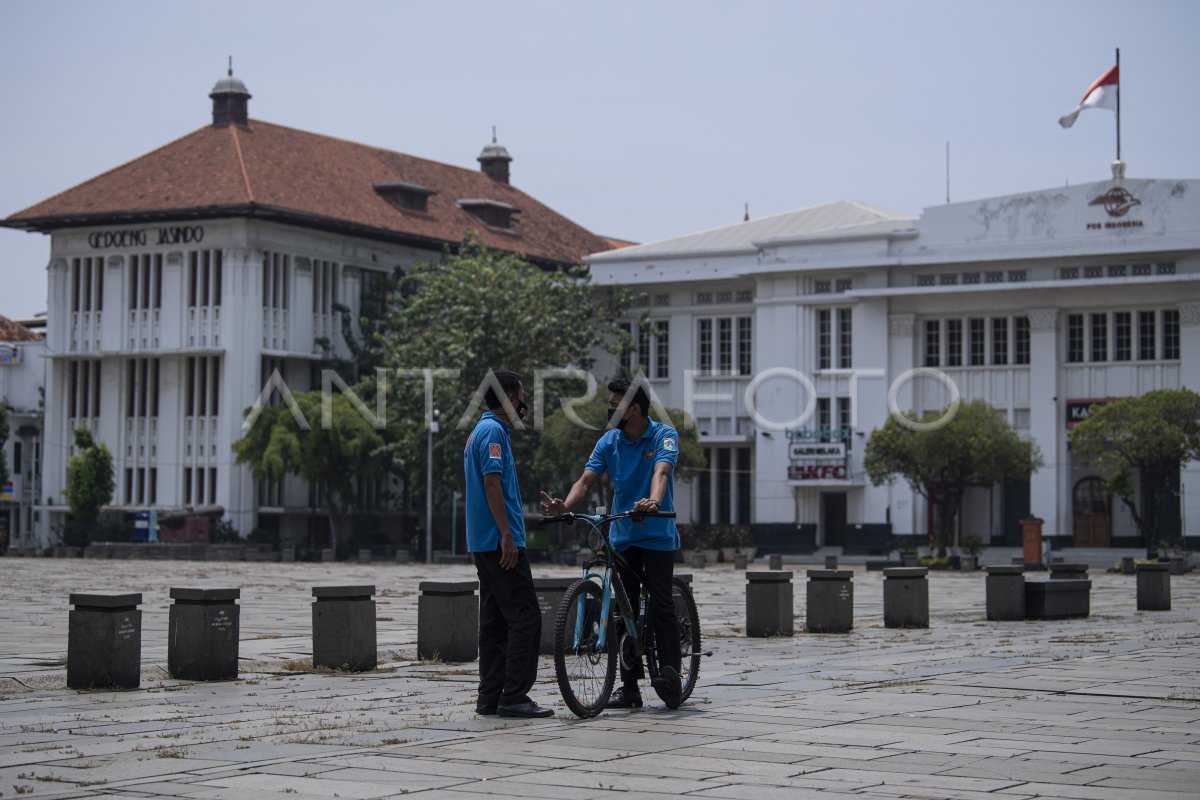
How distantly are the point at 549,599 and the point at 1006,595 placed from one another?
312 inches

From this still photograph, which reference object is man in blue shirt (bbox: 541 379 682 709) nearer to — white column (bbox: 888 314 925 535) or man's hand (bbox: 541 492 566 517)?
man's hand (bbox: 541 492 566 517)

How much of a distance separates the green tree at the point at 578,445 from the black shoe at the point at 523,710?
43965 mm

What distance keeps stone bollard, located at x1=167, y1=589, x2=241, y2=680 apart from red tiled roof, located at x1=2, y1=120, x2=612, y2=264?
51238 millimetres

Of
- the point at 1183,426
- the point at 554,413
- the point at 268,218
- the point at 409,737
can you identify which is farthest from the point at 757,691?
the point at 268,218

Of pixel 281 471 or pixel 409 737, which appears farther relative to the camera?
pixel 281 471

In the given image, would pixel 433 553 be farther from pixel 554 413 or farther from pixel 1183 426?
pixel 1183 426

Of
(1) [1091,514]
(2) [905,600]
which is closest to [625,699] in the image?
(2) [905,600]

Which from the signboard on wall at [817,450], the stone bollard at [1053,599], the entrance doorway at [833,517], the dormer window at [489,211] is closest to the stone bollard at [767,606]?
the stone bollard at [1053,599]

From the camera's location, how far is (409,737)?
960 centimetres

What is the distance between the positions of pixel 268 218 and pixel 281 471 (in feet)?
31.1

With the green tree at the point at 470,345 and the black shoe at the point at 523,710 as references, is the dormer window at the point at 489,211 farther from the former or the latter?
the black shoe at the point at 523,710

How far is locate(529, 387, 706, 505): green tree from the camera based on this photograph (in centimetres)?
5547

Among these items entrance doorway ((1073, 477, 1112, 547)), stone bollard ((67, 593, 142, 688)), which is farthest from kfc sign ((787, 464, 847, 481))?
stone bollard ((67, 593, 142, 688))

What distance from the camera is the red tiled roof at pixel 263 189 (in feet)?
213
